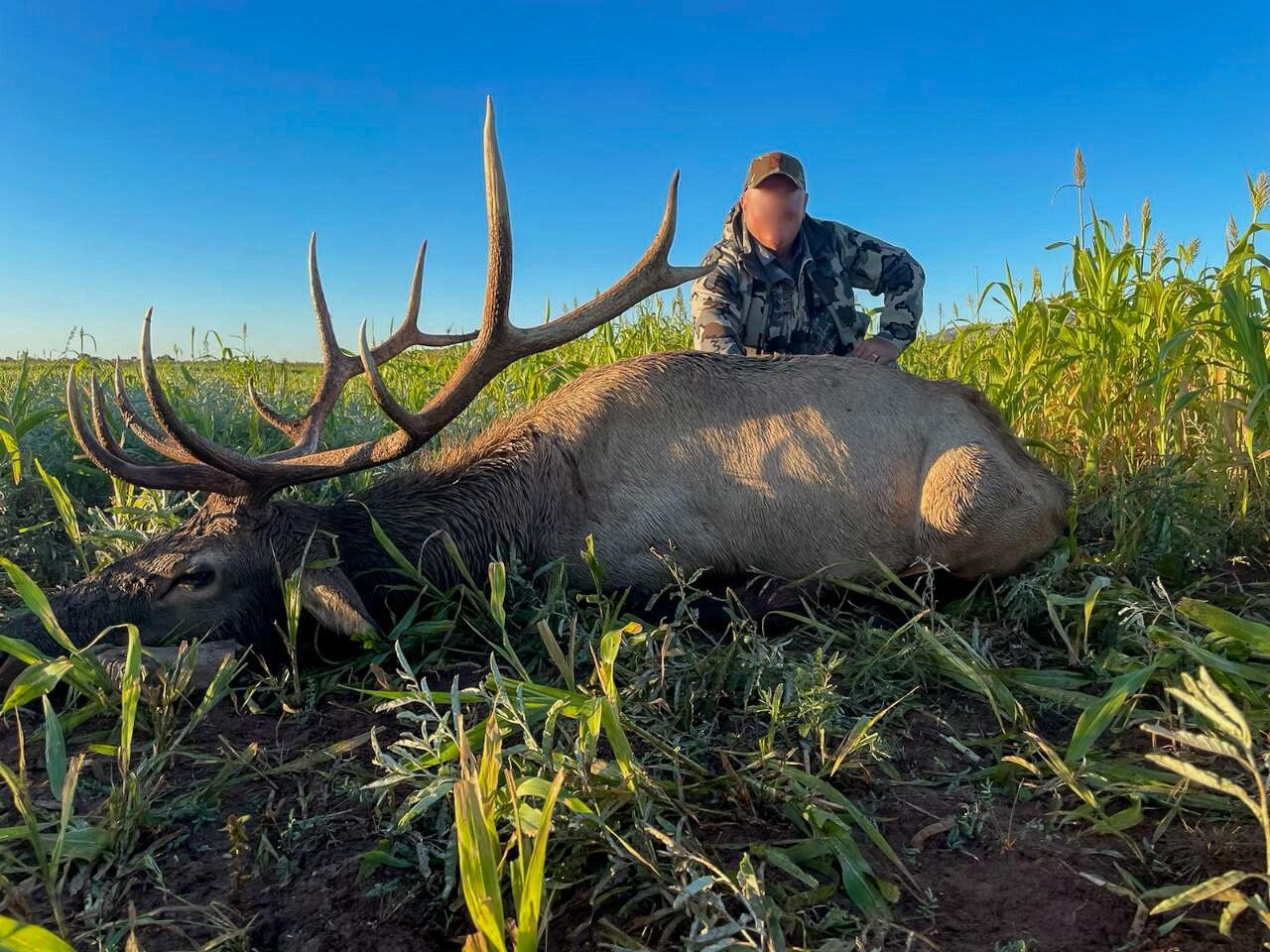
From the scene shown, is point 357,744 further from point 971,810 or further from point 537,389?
point 537,389

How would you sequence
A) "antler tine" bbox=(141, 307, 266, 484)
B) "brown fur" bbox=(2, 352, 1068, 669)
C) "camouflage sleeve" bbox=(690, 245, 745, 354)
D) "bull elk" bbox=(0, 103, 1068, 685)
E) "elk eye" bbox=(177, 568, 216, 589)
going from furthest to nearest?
"camouflage sleeve" bbox=(690, 245, 745, 354) < "brown fur" bbox=(2, 352, 1068, 669) < "bull elk" bbox=(0, 103, 1068, 685) < "elk eye" bbox=(177, 568, 216, 589) < "antler tine" bbox=(141, 307, 266, 484)

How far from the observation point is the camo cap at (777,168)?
4.82 m

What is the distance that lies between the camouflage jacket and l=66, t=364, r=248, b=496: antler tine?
113 inches

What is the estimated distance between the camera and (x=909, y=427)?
3.13 meters

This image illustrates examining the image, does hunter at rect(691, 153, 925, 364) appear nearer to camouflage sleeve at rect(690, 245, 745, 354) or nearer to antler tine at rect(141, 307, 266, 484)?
camouflage sleeve at rect(690, 245, 745, 354)

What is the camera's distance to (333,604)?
8.00ft

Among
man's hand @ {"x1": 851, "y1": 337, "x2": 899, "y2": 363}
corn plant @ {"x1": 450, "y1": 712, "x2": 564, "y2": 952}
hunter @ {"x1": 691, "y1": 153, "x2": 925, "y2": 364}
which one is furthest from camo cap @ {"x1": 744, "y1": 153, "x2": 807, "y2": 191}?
corn plant @ {"x1": 450, "y1": 712, "x2": 564, "y2": 952}

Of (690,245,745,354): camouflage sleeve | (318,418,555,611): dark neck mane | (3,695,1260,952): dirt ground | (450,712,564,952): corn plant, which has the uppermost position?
(690,245,745,354): camouflage sleeve

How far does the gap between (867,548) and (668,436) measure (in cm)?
89

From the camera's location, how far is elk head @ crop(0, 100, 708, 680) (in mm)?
2412

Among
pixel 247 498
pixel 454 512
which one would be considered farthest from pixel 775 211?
pixel 247 498

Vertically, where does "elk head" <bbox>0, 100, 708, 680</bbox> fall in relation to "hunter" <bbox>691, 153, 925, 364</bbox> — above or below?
below

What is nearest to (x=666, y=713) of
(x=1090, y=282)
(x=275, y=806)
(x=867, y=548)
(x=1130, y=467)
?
(x=275, y=806)

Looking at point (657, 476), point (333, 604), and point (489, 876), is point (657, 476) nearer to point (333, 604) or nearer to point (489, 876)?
point (333, 604)
